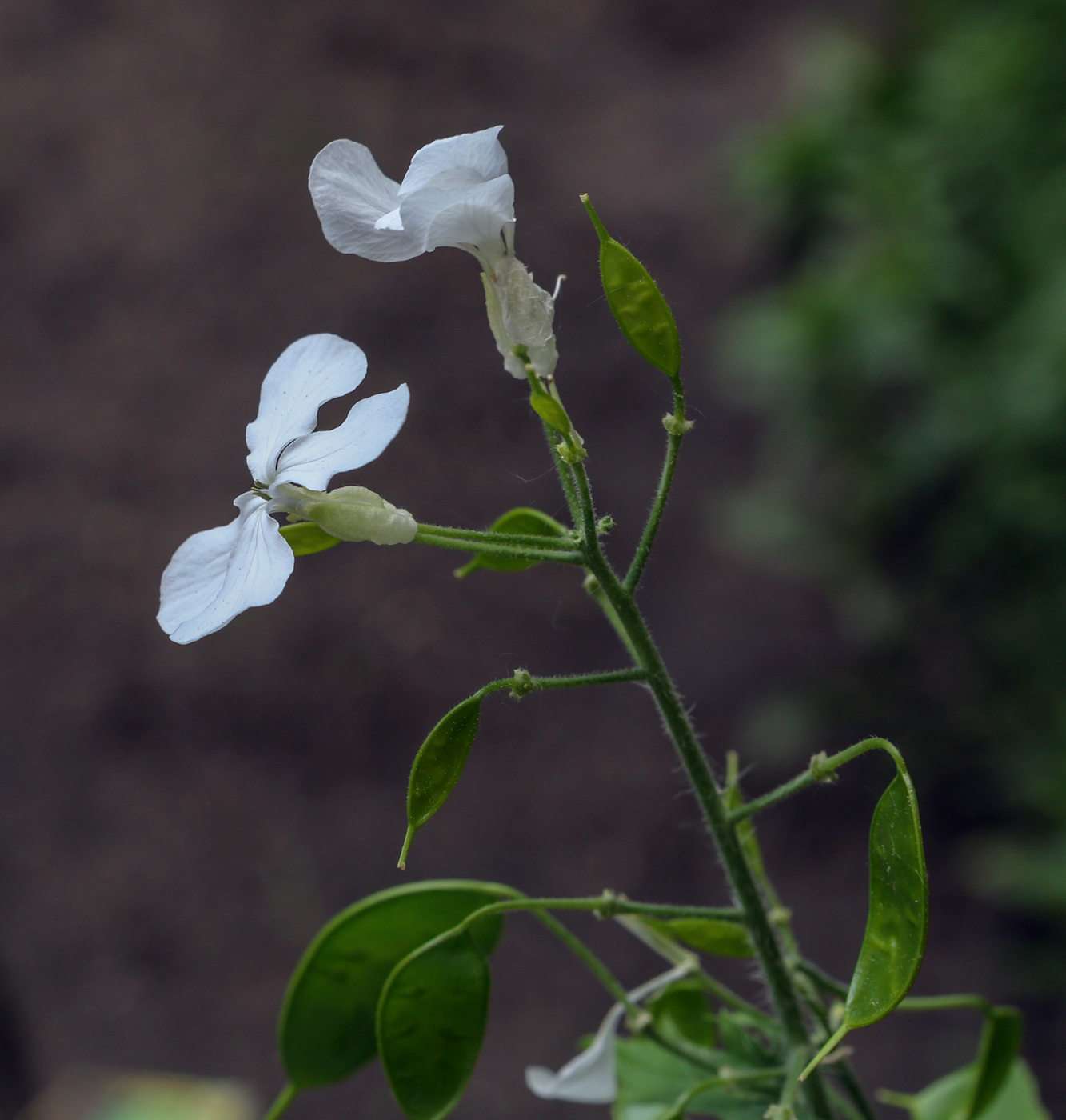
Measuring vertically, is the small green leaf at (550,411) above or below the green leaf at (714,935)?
above

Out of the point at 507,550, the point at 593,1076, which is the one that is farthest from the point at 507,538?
the point at 593,1076

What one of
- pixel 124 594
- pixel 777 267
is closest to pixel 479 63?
pixel 777 267

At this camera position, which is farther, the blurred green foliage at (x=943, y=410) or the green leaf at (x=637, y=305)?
the blurred green foliage at (x=943, y=410)

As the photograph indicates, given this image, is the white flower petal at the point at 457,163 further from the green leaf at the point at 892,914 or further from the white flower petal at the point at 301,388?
the green leaf at the point at 892,914

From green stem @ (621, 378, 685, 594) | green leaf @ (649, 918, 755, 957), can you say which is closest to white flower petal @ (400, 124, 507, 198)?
green stem @ (621, 378, 685, 594)

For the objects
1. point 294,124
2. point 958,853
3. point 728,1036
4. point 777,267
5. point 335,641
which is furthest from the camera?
point 294,124

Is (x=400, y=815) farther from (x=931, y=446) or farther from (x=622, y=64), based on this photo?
(x=622, y=64)

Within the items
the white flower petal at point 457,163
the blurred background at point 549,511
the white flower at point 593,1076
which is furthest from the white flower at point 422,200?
the blurred background at point 549,511
